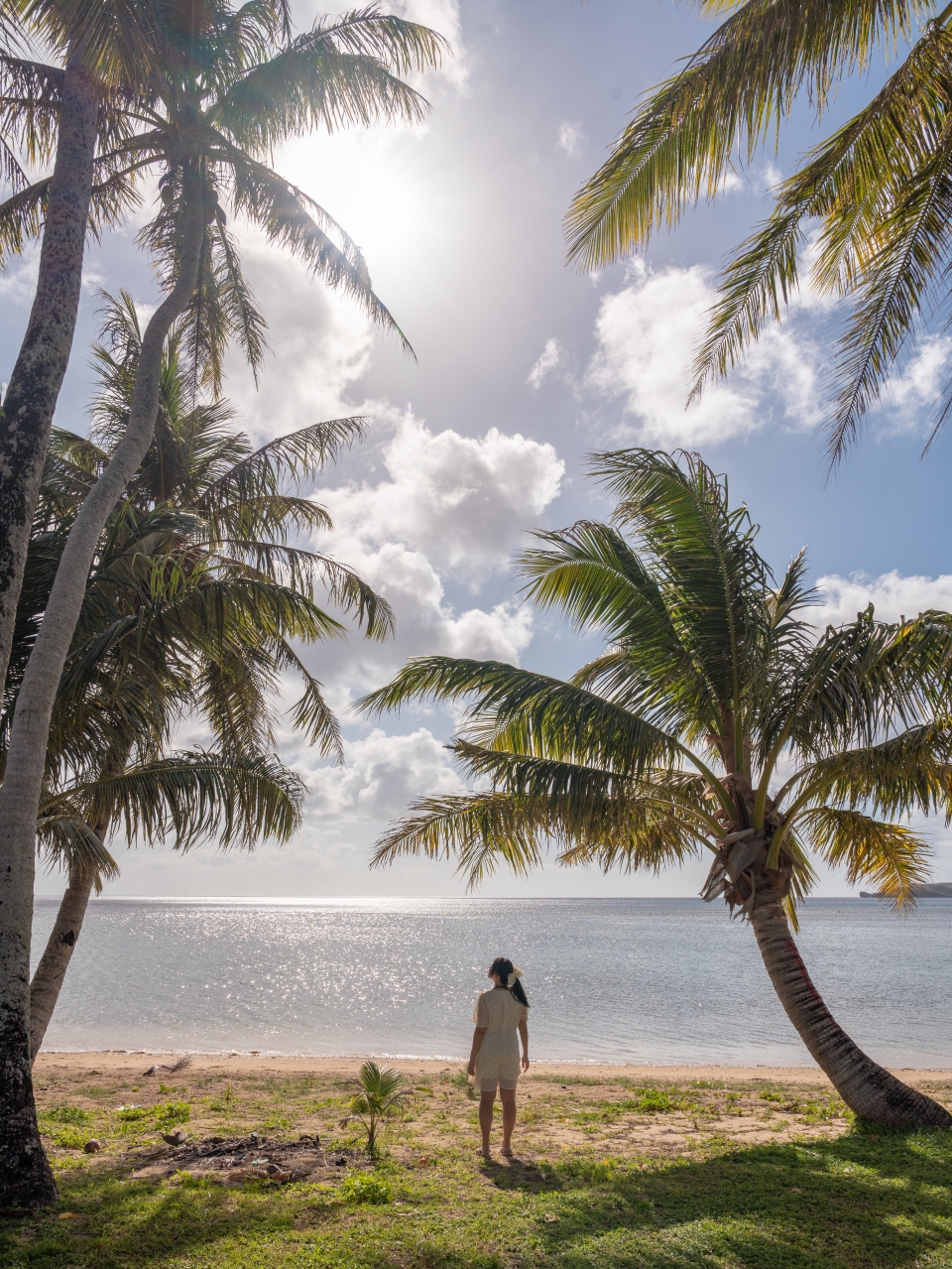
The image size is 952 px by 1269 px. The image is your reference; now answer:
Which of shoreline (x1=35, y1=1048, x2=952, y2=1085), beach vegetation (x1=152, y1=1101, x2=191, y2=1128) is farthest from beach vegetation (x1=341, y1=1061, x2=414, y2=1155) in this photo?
shoreline (x1=35, y1=1048, x2=952, y2=1085)

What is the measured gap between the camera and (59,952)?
309 inches

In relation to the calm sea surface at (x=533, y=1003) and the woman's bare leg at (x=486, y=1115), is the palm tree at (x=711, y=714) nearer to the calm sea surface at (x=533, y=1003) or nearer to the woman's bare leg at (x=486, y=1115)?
the woman's bare leg at (x=486, y=1115)

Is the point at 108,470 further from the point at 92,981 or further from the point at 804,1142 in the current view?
the point at 92,981

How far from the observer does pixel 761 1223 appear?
462cm

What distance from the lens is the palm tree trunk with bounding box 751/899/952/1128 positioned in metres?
7.02

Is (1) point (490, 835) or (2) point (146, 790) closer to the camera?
(2) point (146, 790)

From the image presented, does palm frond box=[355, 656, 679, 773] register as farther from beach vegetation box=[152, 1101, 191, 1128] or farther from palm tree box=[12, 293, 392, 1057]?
beach vegetation box=[152, 1101, 191, 1128]

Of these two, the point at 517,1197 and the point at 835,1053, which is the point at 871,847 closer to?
the point at 835,1053

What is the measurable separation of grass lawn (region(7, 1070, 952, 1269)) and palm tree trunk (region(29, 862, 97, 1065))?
1.03 metres

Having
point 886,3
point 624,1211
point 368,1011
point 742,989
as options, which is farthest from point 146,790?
point 742,989

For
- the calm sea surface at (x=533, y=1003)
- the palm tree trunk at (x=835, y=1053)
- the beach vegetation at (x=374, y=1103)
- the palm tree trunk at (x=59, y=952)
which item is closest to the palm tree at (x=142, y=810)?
the palm tree trunk at (x=59, y=952)

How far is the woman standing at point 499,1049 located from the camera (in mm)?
6141

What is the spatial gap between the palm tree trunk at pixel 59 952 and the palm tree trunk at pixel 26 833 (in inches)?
85.9

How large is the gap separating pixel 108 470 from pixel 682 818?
642 centimetres
